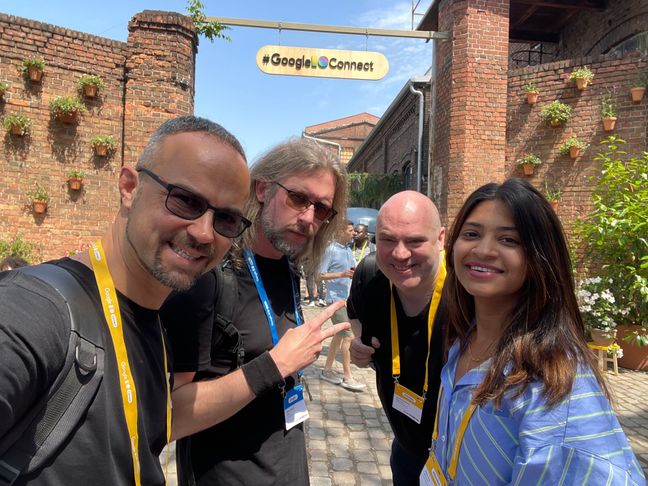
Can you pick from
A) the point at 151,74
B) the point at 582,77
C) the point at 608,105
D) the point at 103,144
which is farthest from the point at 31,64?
the point at 608,105

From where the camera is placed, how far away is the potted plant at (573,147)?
25.9ft

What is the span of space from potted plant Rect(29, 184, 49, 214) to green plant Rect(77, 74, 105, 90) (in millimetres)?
1961

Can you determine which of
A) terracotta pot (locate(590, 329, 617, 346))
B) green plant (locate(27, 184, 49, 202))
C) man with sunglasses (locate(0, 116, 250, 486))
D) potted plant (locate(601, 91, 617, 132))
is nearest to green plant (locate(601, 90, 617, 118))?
potted plant (locate(601, 91, 617, 132))

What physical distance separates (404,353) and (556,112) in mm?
7803

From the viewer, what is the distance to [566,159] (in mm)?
8109

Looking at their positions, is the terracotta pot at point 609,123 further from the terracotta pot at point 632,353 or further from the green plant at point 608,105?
the terracotta pot at point 632,353

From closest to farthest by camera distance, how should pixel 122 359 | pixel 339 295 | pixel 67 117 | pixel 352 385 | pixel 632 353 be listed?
pixel 122 359 < pixel 352 385 < pixel 632 353 < pixel 339 295 < pixel 67 117

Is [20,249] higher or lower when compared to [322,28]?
lower

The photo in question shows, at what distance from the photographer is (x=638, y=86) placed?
24.6 feet

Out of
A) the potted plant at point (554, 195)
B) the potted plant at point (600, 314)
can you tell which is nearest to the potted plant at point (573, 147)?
the potted plant at point (554, 195)

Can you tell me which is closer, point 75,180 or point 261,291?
point 261,291

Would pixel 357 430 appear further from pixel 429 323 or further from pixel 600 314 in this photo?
pixel 600 314

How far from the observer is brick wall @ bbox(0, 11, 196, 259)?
715 cm

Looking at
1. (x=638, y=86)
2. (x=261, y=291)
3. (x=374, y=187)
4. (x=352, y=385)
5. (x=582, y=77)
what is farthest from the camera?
(x=374, y=187)
